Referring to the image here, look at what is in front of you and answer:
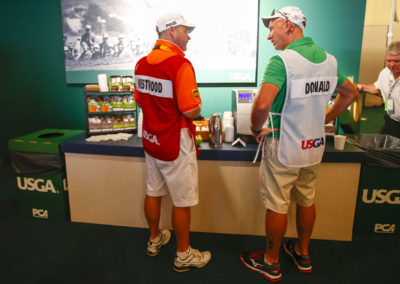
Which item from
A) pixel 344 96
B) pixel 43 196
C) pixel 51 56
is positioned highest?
pixel 51 56

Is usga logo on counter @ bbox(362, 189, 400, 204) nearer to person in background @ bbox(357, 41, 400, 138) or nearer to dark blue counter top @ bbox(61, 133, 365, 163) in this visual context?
dark blue counter top @ bbox(61, 133, 365, 163)

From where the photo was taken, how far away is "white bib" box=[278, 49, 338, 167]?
1.48 m

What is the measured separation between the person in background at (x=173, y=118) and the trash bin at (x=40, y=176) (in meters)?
0.92

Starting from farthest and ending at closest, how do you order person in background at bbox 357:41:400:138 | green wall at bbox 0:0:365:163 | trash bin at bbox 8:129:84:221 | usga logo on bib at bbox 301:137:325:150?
green wall at bbox 0:0:365:163 → person in background at bbox 357:41:400:138 → trash bin at bbox 8:129:84:221 → usga logo on bib at bbox 301:137:325:150

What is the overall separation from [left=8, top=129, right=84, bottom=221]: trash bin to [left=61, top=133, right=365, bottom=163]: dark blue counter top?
0.50ft

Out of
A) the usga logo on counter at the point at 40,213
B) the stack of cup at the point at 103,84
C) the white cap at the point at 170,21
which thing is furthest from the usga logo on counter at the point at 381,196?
the usga logo on counter at the point at 40,213

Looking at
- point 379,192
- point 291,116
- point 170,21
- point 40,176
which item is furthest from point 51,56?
point 379,192

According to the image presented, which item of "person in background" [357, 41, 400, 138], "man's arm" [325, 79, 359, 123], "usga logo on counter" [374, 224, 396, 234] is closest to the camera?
"man's arm" [325, 79, 359, 123]

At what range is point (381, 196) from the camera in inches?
83.4

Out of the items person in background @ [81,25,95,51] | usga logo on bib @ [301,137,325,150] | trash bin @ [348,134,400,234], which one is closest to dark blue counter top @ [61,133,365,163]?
trash bin @ [348,134,400,234]

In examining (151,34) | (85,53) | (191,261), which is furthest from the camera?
(85,53)

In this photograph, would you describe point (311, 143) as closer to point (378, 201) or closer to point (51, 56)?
point (378, 201)

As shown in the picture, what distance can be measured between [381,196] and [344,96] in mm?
857

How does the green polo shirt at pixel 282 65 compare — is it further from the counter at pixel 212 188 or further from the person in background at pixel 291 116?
the counter at pixel 212 188
